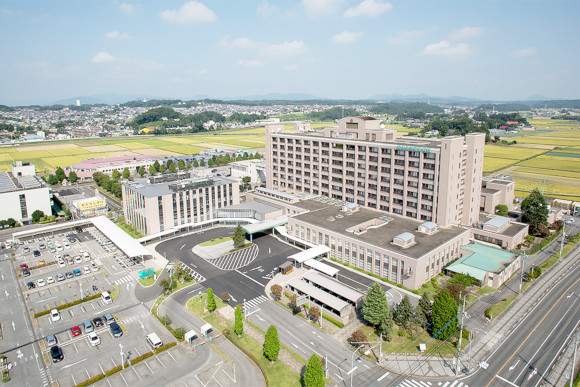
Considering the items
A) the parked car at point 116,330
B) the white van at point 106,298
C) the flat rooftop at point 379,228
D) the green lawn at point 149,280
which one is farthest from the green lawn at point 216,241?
the parked car at point 116,330

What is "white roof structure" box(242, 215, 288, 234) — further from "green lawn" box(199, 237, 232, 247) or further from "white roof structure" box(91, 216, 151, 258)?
"white roof structure" box(91, 216, 151, 258)

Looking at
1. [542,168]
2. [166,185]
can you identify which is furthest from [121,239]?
[542,168]

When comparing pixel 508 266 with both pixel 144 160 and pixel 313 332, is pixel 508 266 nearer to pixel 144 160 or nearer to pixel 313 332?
pixel 313 332

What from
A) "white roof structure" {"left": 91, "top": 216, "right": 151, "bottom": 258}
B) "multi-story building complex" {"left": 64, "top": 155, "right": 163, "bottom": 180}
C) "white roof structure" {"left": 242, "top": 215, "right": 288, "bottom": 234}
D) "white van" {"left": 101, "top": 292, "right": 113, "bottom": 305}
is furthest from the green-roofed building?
"multi-story building complex" {"left": 64, "top": 155, "right": 163, "bottom": 180}

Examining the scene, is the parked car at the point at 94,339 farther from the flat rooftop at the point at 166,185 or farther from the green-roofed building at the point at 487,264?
the green-roofed building at the point at 487,264

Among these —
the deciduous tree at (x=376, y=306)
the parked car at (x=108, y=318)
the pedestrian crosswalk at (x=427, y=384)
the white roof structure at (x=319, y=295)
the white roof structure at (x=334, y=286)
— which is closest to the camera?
the pedestrian crosswalk at (x=427, y=384)

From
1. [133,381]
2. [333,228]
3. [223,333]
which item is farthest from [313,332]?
[333,228]
